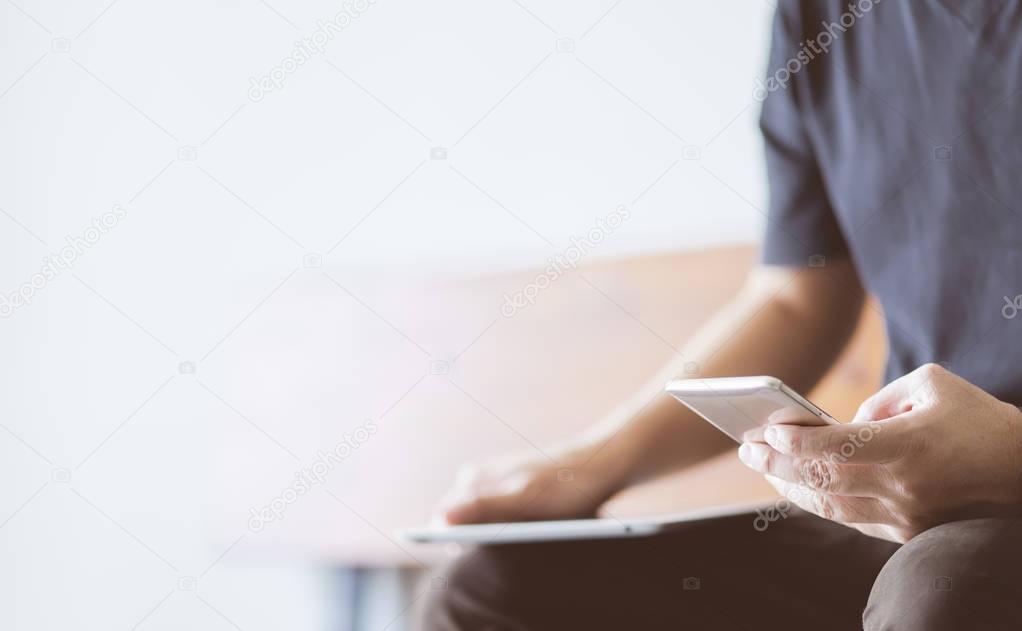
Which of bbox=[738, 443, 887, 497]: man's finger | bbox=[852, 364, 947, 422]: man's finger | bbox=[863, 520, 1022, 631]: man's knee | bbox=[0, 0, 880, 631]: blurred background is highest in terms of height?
bbox=[0, 0, 880, 631]: blurred background

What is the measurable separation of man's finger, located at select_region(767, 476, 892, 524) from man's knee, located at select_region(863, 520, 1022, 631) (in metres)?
0.07

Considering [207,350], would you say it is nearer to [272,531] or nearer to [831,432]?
[272,531]

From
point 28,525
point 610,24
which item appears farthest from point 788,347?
point 28,525

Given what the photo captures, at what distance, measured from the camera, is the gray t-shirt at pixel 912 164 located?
63 cm

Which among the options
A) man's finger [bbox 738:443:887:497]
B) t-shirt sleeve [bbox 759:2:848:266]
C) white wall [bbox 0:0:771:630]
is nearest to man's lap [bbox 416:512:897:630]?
man's finger [bbox 738:443:887:497]

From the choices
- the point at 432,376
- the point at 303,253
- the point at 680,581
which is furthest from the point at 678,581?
the point at 303,253

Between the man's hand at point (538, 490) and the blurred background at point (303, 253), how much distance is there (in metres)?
0.72

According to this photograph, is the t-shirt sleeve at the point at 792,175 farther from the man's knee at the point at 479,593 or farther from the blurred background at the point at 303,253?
the blurred background at the point at 303,253

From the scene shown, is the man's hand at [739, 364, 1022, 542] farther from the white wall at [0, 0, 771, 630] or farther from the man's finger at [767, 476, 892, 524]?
the white wall at [0, 0, 771, 630]

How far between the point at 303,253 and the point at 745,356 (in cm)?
109

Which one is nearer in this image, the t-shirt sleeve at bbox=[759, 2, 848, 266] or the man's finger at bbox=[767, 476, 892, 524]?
the man's finger at bbox=[767, 476, 892, 524]

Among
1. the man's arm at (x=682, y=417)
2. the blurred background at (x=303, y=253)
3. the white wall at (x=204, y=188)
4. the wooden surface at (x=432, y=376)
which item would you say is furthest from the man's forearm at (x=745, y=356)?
the white wall at (x=204, y=188)

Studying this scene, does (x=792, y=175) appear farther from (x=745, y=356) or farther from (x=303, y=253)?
(x=303, y=253)

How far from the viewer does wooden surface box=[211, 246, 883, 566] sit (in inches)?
54.1
